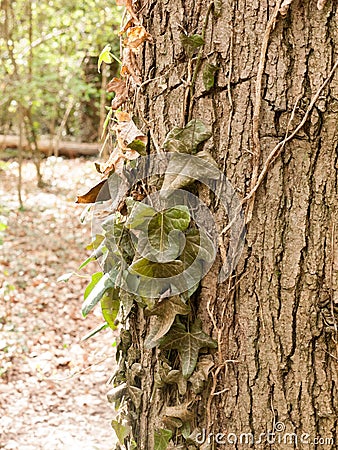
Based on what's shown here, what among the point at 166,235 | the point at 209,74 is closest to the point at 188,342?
the point at 166,235

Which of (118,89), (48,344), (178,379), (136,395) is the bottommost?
(48,344)

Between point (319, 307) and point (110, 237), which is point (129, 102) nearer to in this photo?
point (110, 237)

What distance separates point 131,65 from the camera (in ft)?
4.52

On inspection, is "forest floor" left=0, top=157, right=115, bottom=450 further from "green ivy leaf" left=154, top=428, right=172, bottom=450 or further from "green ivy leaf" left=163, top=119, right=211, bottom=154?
"green ivy leaf" left=163, top=119, right=211, bottom=154

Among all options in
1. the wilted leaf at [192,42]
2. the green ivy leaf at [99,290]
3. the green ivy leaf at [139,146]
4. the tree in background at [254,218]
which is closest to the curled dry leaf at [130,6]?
the tree in background at [254,218]

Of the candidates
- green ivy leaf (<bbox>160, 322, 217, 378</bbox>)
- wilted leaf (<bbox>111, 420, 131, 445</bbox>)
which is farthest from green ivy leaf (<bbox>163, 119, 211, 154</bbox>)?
wilted leaf (<bbox>111, 420, 131, 445</bbox>)

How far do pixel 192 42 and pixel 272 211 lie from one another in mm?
398

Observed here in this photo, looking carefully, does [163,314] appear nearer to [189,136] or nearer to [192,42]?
[189,136]

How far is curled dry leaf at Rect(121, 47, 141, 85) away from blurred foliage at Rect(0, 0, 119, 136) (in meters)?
4.63

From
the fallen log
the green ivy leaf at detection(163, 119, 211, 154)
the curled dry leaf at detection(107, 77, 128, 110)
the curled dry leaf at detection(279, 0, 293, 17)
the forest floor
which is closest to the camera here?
the curled dry leaf at detection(279, 0, 293, 17)

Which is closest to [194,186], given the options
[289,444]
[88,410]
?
[289,444]

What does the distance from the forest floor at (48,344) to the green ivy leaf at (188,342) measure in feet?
1.74

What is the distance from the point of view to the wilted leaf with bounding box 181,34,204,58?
1208 mm

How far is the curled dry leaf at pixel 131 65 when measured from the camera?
137 cm
